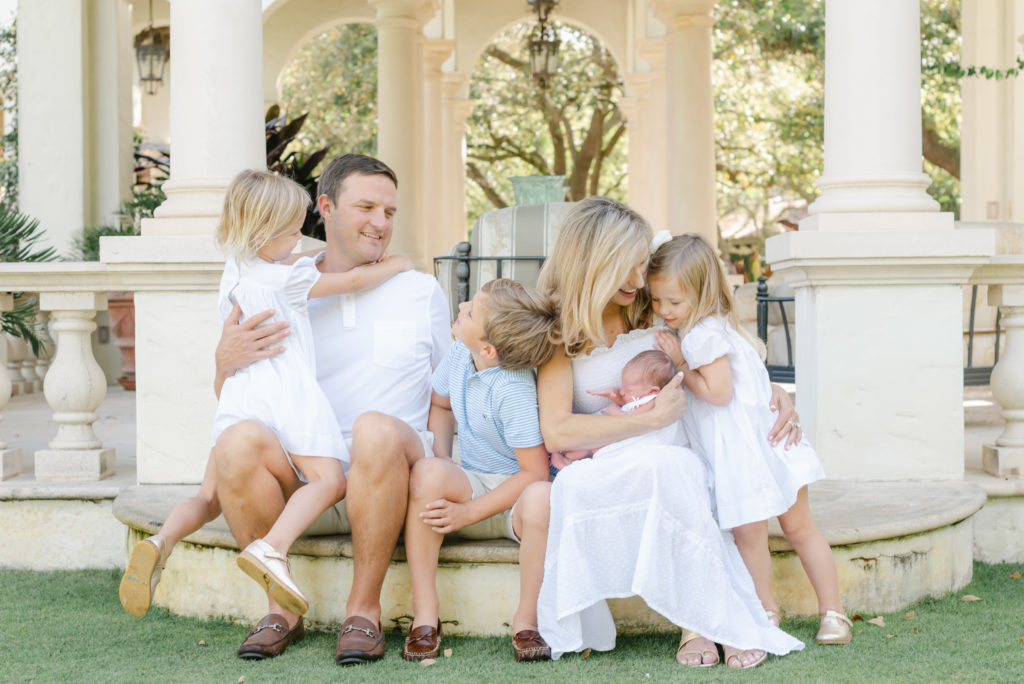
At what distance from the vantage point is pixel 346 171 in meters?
3.62

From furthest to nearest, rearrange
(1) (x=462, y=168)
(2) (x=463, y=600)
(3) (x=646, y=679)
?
(1) (x=462, y=168), (2) (x=463, y=600), (3) (x=646, y=679)

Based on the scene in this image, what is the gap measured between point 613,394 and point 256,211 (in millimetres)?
1205

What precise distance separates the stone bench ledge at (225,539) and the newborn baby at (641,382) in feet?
1.37

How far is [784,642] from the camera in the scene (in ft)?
10.6

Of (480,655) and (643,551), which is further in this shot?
(480,655)

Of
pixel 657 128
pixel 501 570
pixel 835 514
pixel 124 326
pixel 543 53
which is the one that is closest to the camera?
pixel 501 570

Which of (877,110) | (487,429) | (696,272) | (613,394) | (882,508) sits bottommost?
(882,508)

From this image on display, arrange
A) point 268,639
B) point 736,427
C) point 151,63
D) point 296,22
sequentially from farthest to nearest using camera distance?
point 296,22
point 151,63
point 736,427
point 268,639

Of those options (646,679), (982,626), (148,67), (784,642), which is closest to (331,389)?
(646,679)

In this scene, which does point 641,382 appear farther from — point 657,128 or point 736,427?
point 657,128

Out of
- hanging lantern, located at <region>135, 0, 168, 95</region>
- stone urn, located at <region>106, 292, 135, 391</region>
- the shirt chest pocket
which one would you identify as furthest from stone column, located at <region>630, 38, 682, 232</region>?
the shirt chest pocket

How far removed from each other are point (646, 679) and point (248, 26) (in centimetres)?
299

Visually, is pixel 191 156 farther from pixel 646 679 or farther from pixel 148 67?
pixel 148 67

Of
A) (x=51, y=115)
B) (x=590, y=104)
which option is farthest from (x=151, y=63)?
(x=590, y=104)
